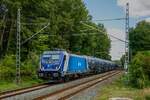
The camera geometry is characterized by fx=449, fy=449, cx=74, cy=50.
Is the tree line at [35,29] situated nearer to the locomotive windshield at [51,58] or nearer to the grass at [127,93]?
the locomotive windshield at [51,58]

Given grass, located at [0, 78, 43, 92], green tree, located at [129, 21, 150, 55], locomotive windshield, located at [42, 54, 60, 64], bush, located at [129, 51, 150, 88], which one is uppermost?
green tree, located at [129, 21, 150, 55]

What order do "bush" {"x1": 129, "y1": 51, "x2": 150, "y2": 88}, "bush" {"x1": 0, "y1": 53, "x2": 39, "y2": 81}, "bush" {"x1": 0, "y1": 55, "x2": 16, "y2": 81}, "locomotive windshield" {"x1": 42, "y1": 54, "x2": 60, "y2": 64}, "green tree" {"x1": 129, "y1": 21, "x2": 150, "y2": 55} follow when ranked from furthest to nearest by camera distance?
"green tree" {"x1": 129, "y1": 21, "x2": 150, "y2": 55}, "locomotive windshield" {"x1": 42, "y1": 54, "x2": 60, "y2": 64}, "bush" {"x1": 0, "y1": 53, "x2": 39, "y2": 81}, "bush" {"x1": 0, "y1": 55, "x2": 16, "y2": 81}, "bush" {"x1": 129, "y1": 51, "x2": 150, "y2": 88}

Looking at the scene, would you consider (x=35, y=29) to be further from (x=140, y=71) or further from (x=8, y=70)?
(x=140, y=71)

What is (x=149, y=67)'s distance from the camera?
3503cm

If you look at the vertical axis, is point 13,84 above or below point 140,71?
below

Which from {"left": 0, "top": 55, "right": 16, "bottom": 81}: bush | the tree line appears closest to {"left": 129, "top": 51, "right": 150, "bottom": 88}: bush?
the tree line

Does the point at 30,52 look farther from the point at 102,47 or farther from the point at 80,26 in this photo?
the point at 102,47

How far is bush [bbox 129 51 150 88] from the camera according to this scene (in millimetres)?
34275

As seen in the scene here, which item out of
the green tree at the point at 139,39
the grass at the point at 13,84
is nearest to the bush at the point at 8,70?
the grass at the point at 13,84

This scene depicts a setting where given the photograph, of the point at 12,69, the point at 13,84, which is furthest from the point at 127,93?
the point at 12,69

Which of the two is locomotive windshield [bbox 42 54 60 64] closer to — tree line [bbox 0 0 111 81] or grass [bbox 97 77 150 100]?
tree line [bbox 0 0 111 81]

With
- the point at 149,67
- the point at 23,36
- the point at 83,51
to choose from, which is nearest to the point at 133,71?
the point at 149,67

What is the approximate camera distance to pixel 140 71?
34.5 m

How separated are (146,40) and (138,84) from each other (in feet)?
171
